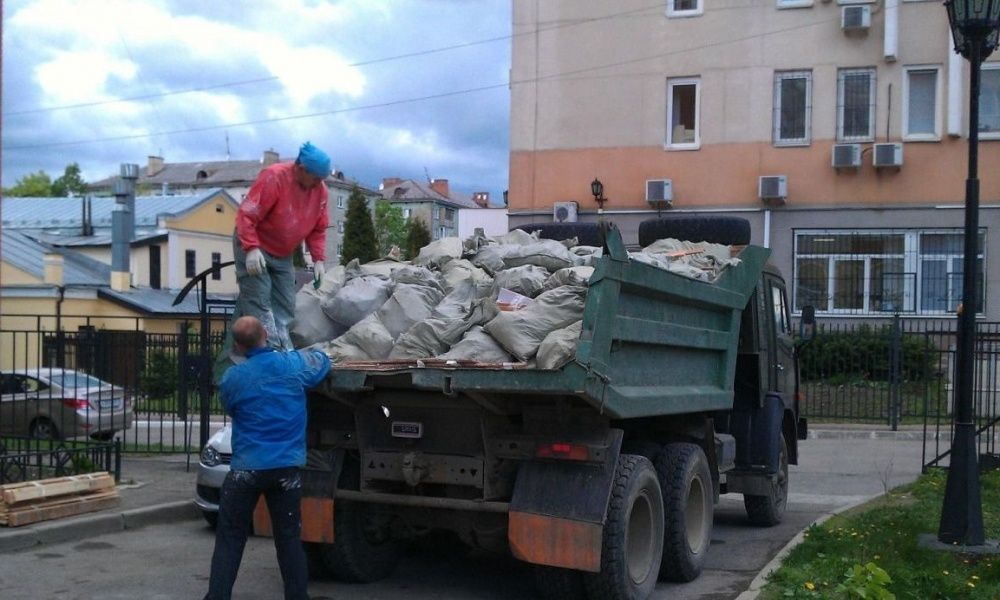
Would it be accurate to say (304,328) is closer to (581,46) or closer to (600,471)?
(600,471)

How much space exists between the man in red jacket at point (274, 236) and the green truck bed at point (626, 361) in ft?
2.51

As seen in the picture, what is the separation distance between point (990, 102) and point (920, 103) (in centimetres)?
141

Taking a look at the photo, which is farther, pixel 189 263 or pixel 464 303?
pixel 189 263

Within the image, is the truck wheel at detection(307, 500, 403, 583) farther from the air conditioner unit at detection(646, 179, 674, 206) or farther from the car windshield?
the air conditioner unit at detection(646, 179, 674, 206)

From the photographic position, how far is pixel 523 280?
6742mm

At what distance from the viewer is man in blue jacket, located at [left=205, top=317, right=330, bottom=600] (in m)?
6.02

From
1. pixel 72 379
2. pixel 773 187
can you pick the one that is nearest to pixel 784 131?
pixel 773 187

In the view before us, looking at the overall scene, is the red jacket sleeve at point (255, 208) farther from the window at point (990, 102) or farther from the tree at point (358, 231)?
the tree at point (358, 231)

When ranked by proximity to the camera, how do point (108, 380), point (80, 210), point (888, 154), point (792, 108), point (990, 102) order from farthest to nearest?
1. point (80, 210)
2. point (792, 108)
3. point (990, 102)
4. point (888, 154)
5. point (108, 380)

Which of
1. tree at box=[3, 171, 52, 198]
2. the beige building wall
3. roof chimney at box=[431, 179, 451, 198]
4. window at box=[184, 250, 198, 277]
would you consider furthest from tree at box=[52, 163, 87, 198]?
the beige building wall

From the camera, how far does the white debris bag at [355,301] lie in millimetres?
7016

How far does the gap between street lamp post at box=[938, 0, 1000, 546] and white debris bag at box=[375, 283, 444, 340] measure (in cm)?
415

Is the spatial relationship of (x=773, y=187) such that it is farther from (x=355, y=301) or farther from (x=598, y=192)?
(x=355, y=301)

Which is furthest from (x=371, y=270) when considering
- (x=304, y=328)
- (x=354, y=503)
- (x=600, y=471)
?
(x=600, y=471)
